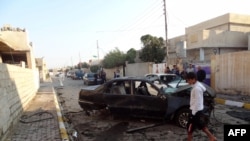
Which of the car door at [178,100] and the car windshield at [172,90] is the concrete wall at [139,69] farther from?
the car door at [178,100]

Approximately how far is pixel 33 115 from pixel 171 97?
5427 millimetres

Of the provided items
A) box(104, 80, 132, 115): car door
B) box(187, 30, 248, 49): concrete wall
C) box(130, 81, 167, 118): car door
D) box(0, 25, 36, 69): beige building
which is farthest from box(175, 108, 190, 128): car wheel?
box(187, 30, 248, 49): concrete wall

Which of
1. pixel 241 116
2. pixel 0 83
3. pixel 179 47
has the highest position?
pixel 179 47

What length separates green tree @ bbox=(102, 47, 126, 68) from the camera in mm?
37344

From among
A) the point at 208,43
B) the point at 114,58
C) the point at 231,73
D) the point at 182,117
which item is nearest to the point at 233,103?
the point at 231,73

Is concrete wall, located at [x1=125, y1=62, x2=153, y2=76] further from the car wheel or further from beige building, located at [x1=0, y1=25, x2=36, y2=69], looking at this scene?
the car wheel

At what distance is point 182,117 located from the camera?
6742 millimetres

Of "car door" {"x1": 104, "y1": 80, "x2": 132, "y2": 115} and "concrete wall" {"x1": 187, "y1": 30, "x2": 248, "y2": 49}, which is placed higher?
"concrete wall" {"x1": 187, "y1": 30, "x2": 248, "y2": 49}

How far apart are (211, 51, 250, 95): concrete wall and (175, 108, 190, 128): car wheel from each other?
670cm

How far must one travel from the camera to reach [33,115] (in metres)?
8.92

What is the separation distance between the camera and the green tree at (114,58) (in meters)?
37.3

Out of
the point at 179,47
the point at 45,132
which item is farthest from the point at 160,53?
the point at 45,132

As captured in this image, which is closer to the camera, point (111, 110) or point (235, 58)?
point (111, 110)

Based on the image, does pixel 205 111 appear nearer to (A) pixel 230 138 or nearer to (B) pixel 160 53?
(A) pixel 230 138
